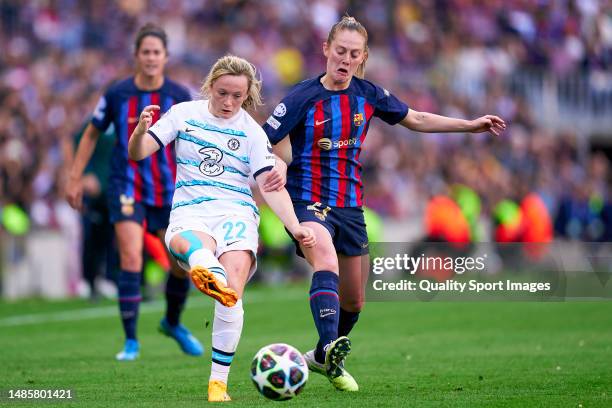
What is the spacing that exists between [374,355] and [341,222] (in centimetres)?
249

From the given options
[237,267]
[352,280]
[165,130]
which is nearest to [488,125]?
[352,280]

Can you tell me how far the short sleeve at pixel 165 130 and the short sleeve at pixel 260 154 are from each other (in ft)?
1.61

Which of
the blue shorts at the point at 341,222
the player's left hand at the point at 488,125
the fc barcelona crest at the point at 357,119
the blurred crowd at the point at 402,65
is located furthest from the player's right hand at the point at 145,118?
the blurred crowd at the point at 402,65

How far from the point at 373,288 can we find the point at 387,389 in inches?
183

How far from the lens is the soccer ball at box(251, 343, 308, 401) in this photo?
694 cm

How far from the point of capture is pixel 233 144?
7617 millimetres

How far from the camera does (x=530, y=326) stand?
505 inches

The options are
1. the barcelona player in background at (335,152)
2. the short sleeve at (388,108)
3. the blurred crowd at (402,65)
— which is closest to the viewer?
the barcelona player in background at (335,152)

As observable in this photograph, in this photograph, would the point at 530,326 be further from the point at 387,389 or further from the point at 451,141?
the point at 451,141

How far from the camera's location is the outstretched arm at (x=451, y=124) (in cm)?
819

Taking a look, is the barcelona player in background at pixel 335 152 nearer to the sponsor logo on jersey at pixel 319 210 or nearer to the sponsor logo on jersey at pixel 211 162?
the sponsor logo on jersey at pixel 319 210

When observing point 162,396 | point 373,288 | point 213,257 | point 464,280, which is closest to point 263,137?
point 213,257

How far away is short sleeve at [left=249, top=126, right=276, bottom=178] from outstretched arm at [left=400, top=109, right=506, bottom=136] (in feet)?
3.95
